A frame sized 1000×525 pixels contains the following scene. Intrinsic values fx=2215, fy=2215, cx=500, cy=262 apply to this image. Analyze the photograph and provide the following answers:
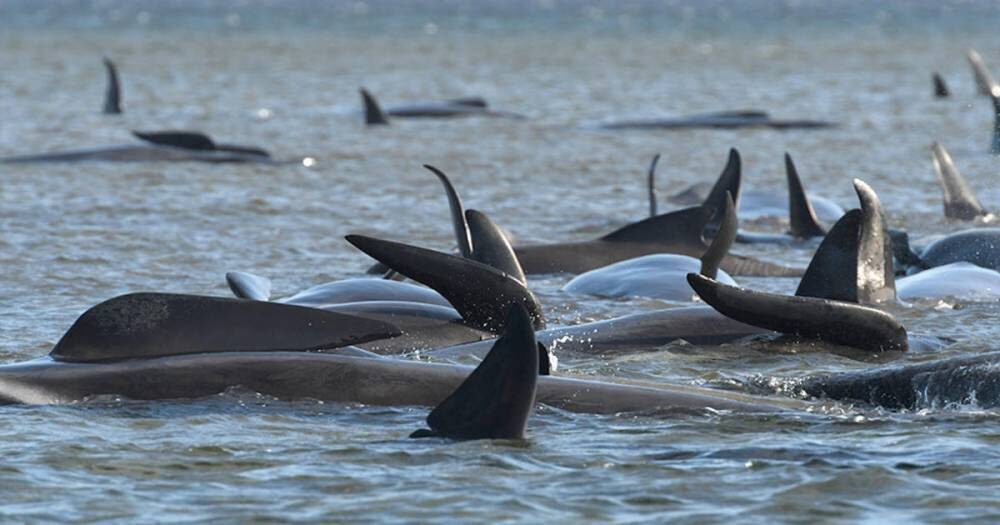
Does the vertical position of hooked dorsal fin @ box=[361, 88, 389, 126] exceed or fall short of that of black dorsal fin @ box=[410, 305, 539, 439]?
it falls short

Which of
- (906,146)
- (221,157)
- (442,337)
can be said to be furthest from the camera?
(906,146)

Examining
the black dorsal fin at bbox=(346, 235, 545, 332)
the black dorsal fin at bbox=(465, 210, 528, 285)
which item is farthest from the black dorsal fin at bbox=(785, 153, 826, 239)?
the black dorsal fin at bbox=(346, 235, 545, 332)

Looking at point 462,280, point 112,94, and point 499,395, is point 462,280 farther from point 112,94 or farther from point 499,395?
point 112,94

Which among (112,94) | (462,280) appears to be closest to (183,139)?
(112,94)

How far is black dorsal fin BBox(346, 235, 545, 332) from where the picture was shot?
347 inches

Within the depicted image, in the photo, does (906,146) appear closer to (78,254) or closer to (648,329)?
(78,254)

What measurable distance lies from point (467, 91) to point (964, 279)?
2838 centimetres

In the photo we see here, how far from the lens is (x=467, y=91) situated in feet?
130

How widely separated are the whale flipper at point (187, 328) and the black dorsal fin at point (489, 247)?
149 centimetres

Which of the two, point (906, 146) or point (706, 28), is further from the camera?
point (706, 28)

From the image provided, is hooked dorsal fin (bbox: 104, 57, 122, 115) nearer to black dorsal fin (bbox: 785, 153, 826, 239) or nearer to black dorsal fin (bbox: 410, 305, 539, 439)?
black dorsal fin (bbox: 785, 153, 826, 239)

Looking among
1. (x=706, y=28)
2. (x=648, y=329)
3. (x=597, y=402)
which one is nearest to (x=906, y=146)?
(x=648, y=329)

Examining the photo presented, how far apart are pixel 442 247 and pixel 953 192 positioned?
3.94 meters

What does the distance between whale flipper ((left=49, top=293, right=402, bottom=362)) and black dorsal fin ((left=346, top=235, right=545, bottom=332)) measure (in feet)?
1.16
